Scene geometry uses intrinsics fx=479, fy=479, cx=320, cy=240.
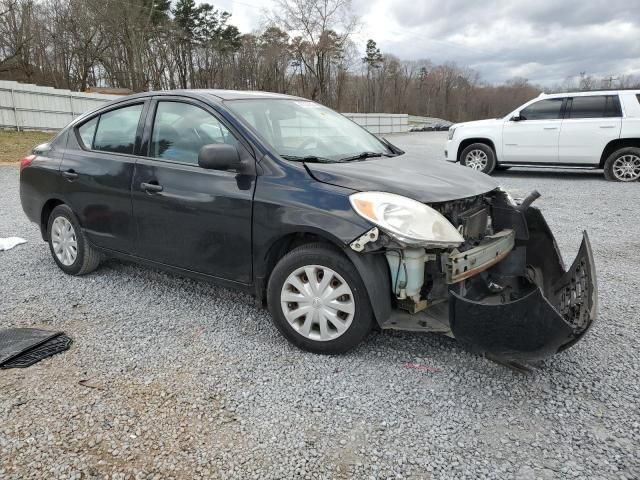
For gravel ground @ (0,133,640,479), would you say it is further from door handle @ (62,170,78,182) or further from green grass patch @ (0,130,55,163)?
green grass patch @ (0,130,55,163)

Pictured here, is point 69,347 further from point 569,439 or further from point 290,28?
point 290,28

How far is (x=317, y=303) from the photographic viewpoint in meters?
2.95

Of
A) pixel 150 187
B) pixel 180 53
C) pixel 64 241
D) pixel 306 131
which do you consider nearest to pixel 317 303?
pixel 306 131

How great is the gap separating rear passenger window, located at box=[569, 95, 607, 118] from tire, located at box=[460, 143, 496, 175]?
1813mm

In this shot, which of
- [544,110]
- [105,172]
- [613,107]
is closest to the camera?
[105,172]

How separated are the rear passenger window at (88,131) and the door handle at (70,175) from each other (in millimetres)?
274

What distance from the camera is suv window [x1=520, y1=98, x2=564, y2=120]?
10.4 m

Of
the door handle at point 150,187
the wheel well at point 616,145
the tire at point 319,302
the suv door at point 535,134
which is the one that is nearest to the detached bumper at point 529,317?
the tire at point 319,302

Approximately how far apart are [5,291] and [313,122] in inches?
119

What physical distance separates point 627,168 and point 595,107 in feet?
4.75

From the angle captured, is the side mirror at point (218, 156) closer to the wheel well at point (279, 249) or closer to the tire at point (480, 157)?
the wheel well at point (279, 249)

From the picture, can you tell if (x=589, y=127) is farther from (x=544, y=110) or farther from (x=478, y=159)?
(x=478, y=159)

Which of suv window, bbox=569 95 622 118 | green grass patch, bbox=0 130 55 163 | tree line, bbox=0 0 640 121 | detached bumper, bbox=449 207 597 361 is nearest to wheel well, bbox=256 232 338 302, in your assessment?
detached bumper, bbox=449 207 597 361

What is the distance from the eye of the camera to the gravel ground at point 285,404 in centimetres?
212
